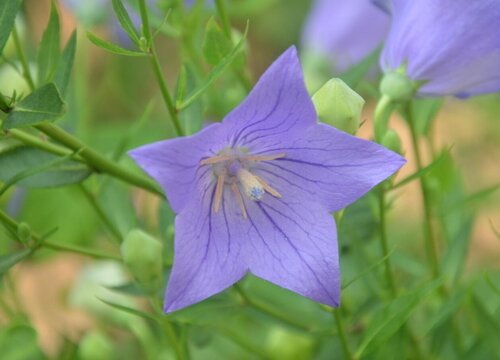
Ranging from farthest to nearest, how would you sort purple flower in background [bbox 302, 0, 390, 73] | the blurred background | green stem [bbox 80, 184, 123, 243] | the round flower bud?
purple flower in background [bbox 302, 0, 390, 73]
the blurred background
green stem [bbox 80, 184, 123, 243]
the round flower bud

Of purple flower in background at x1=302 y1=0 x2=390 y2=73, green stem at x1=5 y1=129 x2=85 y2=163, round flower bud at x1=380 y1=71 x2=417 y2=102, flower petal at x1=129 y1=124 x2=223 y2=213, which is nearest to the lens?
flower petal at x1=129 y1=124 x2=223 y2=213

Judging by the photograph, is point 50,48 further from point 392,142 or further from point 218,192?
point 392,142

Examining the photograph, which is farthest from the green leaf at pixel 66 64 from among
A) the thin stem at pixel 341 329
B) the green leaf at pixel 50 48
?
the thin stem at pixel 341 329

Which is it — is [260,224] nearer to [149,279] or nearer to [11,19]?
[149,279]

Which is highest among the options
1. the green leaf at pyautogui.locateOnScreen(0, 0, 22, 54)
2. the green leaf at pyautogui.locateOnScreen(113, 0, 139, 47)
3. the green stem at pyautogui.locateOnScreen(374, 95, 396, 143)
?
the green leaf at pyautogui.locateOnScreen(0, 0, 22, 54)

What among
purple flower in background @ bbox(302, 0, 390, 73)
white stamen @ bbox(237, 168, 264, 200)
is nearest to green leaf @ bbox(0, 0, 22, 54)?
white stamen @ bbox(237, 168, 264, 200)

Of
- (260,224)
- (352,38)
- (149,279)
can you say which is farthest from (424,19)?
(352,38)

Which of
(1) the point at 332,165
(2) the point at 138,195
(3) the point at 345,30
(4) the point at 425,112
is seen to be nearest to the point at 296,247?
(1) the point at 332,165

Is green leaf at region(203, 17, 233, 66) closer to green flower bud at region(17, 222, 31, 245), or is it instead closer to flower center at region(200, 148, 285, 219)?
flower center at region(200, 148, 285, 219)
